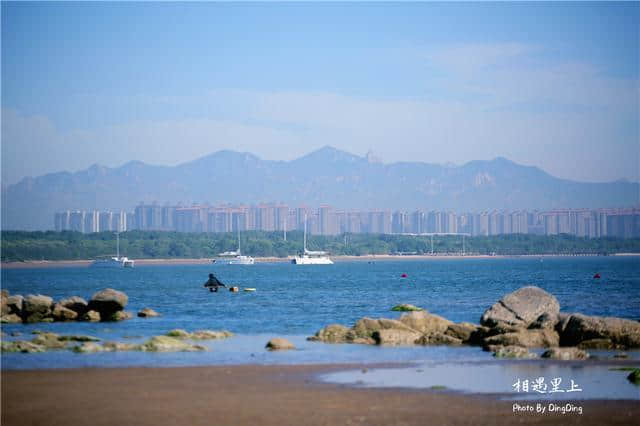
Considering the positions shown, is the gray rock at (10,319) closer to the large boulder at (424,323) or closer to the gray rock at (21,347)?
the gray rock at (21,347)

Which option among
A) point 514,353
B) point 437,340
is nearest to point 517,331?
point 437,340

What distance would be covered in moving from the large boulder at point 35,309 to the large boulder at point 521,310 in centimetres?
2132

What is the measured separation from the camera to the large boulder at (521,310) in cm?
3191

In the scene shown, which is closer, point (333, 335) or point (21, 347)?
point (21, 347)

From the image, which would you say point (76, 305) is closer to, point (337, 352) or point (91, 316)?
point (91, 316)

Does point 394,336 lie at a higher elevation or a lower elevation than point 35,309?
lower

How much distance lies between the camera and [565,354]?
87.7ft

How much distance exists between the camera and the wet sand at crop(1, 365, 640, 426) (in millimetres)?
18062

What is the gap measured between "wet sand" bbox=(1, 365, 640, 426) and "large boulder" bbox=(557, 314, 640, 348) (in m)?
10.4

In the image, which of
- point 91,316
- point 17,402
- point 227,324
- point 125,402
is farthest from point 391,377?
point 91,316

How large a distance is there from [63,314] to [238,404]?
24.3 metres

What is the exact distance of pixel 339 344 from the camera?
31.3m

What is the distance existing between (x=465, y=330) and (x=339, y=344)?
473 centimetres

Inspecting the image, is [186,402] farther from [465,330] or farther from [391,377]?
[465,330]
